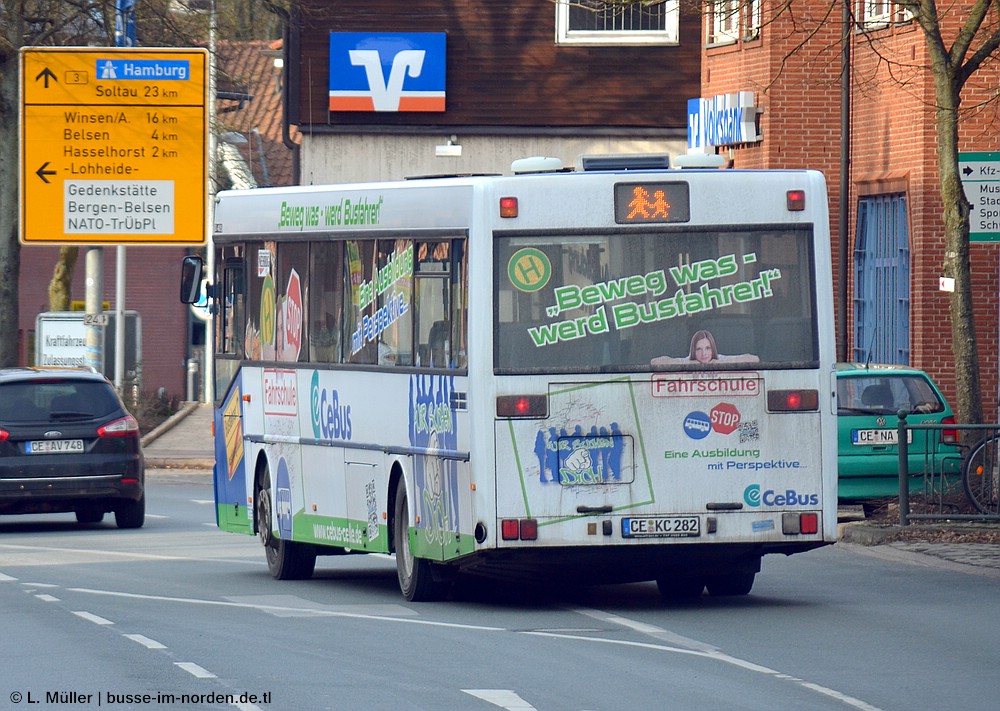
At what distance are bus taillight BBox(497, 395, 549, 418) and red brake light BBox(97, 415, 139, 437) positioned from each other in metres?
9.73

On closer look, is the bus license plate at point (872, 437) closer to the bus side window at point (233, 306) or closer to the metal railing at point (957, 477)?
the metal railing at point (957, 477)

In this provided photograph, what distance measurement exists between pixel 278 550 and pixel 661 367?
4.55m

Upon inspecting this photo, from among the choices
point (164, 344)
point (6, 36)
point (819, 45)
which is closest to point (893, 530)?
point (819, 45)

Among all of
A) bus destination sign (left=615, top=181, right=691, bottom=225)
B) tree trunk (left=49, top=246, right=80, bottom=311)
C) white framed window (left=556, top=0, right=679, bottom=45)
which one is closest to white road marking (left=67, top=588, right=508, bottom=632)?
bus destination sign (left=615, top=181, right=691, bottom=225)

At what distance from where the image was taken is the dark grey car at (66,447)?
22094mm

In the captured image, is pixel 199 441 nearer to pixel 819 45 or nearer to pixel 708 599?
pixel 819 45

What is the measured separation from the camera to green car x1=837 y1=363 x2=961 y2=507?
1961 cm

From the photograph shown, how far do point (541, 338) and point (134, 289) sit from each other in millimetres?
48778

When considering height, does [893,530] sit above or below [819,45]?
below

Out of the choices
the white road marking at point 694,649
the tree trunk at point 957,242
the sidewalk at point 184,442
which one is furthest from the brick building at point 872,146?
the white road marking at point 694,649

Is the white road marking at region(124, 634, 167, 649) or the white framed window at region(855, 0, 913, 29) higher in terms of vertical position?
the white framed window at region(855, 0, 913, 29)

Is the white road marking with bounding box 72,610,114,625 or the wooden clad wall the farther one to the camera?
the wooden clad wall

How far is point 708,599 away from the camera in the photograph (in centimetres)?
1511

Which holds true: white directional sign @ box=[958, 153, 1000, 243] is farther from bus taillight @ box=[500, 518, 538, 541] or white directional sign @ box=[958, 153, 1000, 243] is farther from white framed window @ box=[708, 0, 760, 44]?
white framed window @ box=[708, 0, 760, 44]
